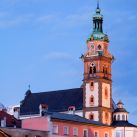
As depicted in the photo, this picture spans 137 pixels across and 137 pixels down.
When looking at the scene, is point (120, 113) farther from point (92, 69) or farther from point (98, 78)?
point (92, 69)

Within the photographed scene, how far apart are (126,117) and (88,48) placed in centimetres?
2106

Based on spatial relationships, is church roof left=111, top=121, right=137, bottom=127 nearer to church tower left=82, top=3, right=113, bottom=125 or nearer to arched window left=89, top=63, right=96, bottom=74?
church tower left=82, top=3, right=113, bottom=125

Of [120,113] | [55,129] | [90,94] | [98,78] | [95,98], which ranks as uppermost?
[98,78]

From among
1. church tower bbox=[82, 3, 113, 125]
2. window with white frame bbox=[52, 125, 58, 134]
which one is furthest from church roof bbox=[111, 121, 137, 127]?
window with white frame bbox=[52, 125, 58, 134]

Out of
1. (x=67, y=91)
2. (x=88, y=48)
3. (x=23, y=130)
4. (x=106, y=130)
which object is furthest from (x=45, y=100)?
(x=23, y=130)

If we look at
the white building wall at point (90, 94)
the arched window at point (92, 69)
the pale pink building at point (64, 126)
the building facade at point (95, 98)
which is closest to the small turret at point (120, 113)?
the building facade at point (95, 98)

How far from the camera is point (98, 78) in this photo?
18762 cm

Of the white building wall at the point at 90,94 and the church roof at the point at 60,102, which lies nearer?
the white building wall at the point at 90,94

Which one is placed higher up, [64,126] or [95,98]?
[95,98]

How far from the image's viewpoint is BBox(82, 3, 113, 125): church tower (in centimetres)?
18400

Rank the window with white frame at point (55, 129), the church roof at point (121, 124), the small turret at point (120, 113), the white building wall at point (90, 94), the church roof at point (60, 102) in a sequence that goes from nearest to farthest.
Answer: the window with white frame at point (55, 129), the church roof at point (121, 124), the small turret at point (120, 113), the white building wall at point (90, 94), the church roof at point (60, 102)

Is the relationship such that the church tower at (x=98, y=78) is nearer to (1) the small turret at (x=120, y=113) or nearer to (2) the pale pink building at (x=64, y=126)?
(1) the small turret at (x=120, y=113)

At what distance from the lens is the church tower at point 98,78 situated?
184 meters

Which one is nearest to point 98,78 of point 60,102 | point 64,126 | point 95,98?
point 95,98
